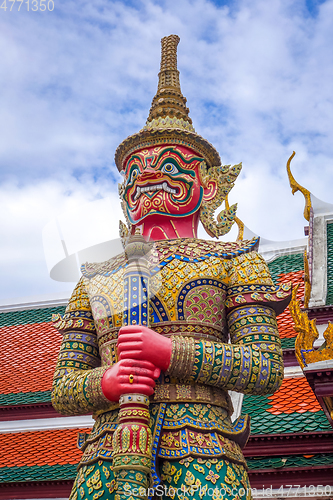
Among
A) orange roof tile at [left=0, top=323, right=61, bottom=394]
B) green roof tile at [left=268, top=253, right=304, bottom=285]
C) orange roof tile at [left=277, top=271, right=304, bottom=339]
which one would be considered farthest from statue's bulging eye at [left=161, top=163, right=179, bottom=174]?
green roof tile at [left=268, top=253, right=304, bottom=285]

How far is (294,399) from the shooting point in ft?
20.0

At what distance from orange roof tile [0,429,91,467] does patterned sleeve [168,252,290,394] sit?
3.13 m

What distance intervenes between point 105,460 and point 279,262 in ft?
20.0

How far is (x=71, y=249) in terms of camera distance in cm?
401

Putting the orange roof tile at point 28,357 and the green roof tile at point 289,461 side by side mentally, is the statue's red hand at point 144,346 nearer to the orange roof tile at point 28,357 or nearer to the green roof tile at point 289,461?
the green roof tile at point 289,461

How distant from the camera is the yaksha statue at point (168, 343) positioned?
11.1 feet

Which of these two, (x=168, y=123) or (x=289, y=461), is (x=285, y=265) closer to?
(x=289, y=461)

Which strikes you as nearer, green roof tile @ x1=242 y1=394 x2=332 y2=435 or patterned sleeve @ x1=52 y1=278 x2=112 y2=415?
patterned sleeve @ x1=52 y1=278 x2=112 y2=415

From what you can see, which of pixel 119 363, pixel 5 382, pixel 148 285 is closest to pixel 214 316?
pixel 148 285

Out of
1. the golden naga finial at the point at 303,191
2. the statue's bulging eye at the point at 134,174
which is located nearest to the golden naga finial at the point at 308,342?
the statue's bulging eye at the point at 134,174

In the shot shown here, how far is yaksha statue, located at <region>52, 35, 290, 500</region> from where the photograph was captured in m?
3.38

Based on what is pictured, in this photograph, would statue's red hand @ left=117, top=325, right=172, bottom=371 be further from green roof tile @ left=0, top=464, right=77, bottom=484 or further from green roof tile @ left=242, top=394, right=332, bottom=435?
green roof tile @ left=0, top=464, right=77, bottom=484

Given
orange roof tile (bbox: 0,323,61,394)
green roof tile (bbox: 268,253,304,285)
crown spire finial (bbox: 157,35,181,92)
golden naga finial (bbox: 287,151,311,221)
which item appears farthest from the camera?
green roof tile (bbox: 268,253,304,285)

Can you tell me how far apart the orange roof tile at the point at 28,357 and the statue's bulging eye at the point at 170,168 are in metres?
4.06
